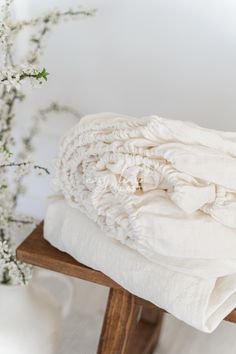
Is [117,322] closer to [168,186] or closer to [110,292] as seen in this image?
[110,292]

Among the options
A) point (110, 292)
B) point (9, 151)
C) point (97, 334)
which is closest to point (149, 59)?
point (9, 151)

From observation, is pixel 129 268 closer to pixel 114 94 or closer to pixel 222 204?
pixel 222 204

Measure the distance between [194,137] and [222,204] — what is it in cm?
8

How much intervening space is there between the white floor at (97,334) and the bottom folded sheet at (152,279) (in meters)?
0.39

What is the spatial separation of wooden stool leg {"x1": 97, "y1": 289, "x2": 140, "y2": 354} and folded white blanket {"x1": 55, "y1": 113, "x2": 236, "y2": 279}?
116mm

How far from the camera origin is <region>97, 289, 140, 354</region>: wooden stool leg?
67cm

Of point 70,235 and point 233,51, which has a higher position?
point 233,51

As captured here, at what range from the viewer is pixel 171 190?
1.88ft

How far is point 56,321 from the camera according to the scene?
82cm

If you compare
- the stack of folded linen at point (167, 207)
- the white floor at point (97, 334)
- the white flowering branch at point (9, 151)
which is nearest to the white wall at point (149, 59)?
the white flowering branch at point (9, 151)

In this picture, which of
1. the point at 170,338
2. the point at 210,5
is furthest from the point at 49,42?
the point at 170,338

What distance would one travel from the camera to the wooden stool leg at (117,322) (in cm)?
67

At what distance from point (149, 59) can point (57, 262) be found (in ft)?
1.29

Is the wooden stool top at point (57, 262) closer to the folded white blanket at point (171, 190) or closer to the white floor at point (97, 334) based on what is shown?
the folded white blanket at point (171, 190)
